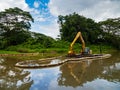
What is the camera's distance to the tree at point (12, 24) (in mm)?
41594

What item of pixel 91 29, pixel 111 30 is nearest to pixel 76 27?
pixel 91 29

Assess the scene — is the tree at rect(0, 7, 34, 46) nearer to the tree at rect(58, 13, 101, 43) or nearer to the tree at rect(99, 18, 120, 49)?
the tree at rect(58, 13, 101, 43)

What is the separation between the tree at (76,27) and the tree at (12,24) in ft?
27.1

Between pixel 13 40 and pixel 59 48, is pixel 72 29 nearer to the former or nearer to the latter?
pixel 59 48

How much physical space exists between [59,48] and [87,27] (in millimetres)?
10121

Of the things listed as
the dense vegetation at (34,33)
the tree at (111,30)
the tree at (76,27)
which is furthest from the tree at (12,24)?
the tree at (111,30)

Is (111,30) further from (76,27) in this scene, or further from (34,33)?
(34,33)

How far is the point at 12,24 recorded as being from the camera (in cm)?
4216

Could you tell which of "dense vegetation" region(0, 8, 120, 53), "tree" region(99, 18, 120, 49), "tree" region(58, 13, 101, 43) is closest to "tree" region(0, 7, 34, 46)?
"dense vegetation" region(0, 8, 120, 53)

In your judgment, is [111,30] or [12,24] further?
[111,30]

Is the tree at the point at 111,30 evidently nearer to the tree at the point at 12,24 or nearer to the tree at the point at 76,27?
the tree at the point at 76,27

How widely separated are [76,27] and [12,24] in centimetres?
1262

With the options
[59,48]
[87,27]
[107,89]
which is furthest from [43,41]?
[107,89]

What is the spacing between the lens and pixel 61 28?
48.1 metres
